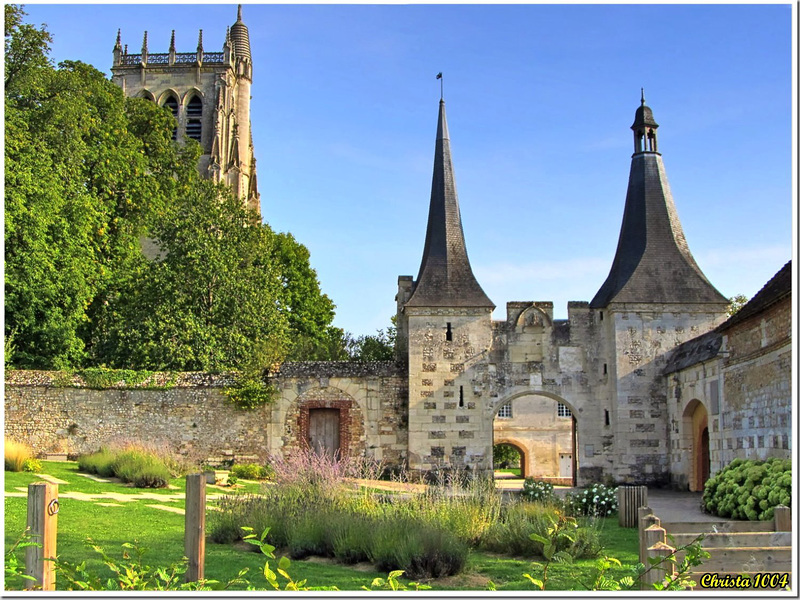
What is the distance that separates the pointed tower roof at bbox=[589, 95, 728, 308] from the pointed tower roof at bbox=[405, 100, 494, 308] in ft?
10.4

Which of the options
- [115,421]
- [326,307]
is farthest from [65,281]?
[326,307]

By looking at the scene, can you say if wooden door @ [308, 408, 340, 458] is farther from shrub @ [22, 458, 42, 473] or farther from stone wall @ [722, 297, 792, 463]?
stone wall @ [722, 297, 792, 463]

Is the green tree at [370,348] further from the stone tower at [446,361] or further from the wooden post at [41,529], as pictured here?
the wooden post at [41,529]

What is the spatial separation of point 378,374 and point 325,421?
67.3 inches

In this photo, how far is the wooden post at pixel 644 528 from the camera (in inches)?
226

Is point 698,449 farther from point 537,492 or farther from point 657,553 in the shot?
point 657,553

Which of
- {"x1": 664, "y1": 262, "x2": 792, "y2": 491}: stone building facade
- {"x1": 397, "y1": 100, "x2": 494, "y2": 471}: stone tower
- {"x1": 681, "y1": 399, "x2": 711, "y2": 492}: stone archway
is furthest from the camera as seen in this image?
{"x1": 397, "y1": 100, "x2": 494, "y2": 471}: stone tower

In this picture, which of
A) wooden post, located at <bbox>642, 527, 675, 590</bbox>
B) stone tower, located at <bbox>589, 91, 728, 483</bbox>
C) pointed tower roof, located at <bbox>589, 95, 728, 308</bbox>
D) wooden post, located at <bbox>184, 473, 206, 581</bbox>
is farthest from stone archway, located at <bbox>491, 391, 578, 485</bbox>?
wooden post, located at <bbox>642, 527, 675, 590</bbox>

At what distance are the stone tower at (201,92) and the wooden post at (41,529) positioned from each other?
38.9 meters

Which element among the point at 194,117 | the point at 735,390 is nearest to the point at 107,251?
the point at 735,390

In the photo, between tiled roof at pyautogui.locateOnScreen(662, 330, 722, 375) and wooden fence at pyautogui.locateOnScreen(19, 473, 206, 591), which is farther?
tiled roof at pyautogui.locateOnScreen(662, 330, 722, 375)

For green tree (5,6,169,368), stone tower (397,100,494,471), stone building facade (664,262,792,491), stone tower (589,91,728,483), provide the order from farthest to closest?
green tree (5,6,169,368) → stone tower (397,100,494,471) → stone tower (589,91,728,483) → stone building facade (664,262,792,491)

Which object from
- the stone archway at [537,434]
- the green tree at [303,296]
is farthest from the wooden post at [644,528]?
the stone archway at [537,434]

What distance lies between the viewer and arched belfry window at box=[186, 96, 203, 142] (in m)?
44.5
